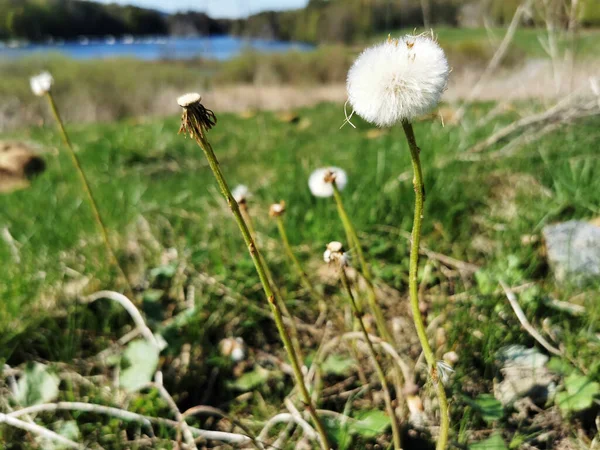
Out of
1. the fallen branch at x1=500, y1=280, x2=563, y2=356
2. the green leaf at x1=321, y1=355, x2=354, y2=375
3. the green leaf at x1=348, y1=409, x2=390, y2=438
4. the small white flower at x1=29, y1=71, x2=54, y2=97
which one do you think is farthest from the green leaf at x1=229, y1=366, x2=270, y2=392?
the small white flower at x1=29, y1=71, x2=54, y2=97

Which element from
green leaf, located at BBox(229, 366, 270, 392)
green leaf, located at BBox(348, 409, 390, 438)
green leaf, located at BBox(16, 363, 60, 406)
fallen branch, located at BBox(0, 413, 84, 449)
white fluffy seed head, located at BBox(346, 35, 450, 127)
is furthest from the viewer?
green leaf, located at BBox(229, 366, 270, 392)

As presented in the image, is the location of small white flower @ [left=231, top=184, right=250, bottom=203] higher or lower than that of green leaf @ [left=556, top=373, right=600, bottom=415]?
higher

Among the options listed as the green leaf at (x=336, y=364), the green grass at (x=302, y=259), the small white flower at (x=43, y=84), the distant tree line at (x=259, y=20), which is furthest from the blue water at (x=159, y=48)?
the green leaf at (x=336, y=364)

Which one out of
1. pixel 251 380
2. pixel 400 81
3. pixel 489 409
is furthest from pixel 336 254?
pixel 251 380

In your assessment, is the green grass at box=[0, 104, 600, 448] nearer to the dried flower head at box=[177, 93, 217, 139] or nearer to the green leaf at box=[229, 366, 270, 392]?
the green leaf at box=[229, 366, 270, 392]

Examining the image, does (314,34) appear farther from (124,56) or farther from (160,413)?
(160,413)

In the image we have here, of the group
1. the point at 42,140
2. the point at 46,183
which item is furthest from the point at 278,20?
the point at 46,183
